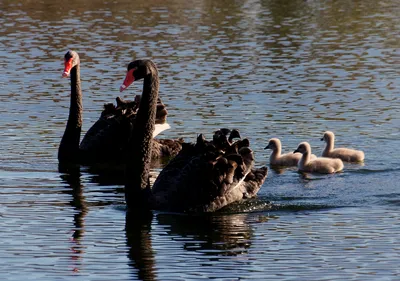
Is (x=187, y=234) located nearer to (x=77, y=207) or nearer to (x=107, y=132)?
(x=77, y=207)

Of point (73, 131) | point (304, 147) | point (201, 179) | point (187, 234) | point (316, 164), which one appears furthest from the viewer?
point (73, 131)

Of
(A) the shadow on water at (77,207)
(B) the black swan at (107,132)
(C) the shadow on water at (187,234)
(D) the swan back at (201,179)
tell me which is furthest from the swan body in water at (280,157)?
(C) the shadow on water at (187,234)

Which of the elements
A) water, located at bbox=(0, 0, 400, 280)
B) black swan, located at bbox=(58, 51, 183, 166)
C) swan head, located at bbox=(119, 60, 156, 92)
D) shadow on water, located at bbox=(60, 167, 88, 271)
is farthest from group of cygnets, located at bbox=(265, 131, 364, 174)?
swan head, located at bbox=(119, 60, 156, 92)

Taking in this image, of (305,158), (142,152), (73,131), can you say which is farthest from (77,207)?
(305,158)

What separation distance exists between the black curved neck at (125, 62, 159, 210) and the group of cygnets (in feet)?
6.74

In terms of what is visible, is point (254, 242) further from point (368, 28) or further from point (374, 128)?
point (368, 28)

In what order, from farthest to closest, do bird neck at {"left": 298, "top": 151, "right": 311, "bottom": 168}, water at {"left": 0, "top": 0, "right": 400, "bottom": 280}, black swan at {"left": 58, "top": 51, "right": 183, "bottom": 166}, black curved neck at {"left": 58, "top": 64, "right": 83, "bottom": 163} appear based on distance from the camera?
black swan at {"left": 58, "top": 51, "right": 183, "bottom": 166} → black curved neck at {"left": 58, "top": 64, "right": 83, "bottom": 163} → bird neck at {"left": 298, "top": 151, "right": 311, "bottom": 168} → water at {"left": 0, "top": 0, "right": 400, "bottom": 280}

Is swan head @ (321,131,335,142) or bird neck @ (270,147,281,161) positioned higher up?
swan head @ (321,131,335,142)

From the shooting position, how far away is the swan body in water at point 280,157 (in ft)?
36.7

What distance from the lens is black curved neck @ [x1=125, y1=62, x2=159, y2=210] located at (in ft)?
30.4

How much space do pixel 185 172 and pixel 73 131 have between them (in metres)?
3.03

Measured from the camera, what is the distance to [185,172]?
9094 millimetres

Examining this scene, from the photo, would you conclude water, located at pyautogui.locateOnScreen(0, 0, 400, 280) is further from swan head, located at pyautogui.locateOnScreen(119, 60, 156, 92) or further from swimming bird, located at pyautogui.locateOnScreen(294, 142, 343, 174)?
swan head, located at pyautogui.locateOnScreen(119, 60, 156, 92)

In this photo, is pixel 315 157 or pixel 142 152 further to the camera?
pixel 315 157
